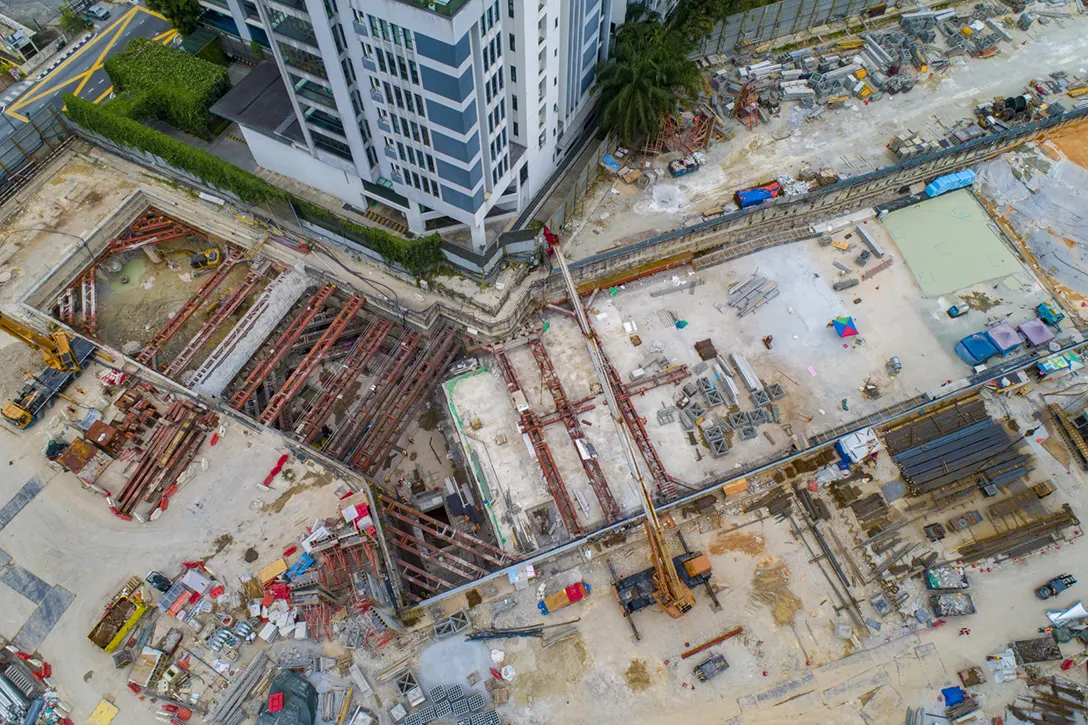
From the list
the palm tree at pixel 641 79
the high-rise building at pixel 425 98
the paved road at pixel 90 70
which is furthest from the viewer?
the paved road at pixel 90 70

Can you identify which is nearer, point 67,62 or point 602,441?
point 602,441

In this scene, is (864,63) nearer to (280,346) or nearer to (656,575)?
(656,575)

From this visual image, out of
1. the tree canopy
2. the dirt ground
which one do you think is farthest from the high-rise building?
the dirt ground

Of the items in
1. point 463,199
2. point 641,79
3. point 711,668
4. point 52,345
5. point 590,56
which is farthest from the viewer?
point 590,56

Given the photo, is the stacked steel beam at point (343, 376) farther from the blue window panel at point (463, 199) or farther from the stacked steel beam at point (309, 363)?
the blue window panel at point (463, 199)

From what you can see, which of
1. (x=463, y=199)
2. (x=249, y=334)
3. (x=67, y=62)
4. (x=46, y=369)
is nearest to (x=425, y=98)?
(x=463, y=199)

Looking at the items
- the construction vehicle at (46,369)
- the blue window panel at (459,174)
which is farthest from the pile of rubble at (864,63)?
the construction vehicle at (46,369)

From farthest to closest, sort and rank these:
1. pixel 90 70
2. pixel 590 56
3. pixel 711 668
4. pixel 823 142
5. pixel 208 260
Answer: pixel 90 70 → pixel 823 142 → pixel 208 260 → pixel 590 56 → pixel 711 668

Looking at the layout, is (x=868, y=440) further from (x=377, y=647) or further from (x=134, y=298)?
(x=134, y=298)
